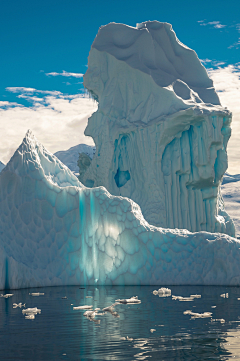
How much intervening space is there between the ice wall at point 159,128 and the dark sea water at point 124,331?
16722 millimetres

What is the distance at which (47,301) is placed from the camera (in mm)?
13398

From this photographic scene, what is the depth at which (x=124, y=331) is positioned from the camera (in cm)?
870

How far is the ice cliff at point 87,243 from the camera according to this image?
17734 millimetres

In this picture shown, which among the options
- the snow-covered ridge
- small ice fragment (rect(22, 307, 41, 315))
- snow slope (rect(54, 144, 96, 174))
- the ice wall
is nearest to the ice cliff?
small ice fragment (rect(22, 307, 41, 315))

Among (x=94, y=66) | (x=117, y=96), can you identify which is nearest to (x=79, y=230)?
(x=117, y=96)

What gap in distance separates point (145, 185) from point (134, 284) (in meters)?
13.0

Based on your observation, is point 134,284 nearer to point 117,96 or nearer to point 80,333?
point 80,333

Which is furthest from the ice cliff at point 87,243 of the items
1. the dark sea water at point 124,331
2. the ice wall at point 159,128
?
the ice wall at point 159,128

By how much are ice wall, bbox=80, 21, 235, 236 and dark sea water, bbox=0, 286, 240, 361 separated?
16.7 metres

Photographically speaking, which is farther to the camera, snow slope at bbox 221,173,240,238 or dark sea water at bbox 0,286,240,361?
snow slope at bbox 221,173,240,238

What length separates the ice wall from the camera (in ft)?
98.0

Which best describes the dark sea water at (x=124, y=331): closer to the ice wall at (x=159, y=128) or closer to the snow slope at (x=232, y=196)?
the ice wall at (x=159, y=128)

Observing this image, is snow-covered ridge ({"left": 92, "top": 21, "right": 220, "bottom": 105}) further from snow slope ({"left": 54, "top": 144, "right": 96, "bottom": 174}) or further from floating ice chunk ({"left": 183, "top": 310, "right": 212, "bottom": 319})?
snow slope ({"left": 54, "top": 144, "right": 96, "bottom": 174})

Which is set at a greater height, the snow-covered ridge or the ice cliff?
the snow-covered ridge
